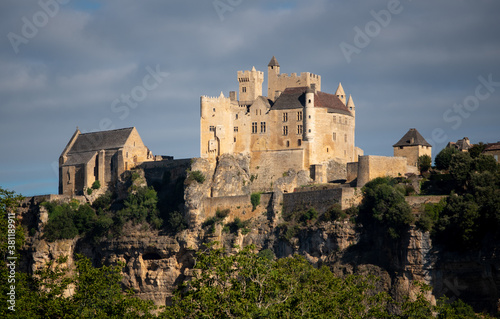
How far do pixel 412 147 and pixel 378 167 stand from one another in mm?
6306

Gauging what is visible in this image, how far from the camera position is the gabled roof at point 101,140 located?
108812mm

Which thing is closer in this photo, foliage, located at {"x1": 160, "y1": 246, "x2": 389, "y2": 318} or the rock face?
foliage, located at {"x1": 160, "y1": 246, "x2": 389, "y2": 318}

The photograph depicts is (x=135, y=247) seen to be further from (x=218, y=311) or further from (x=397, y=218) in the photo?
(x=218, y=311)

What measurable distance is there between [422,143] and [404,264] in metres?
18.3

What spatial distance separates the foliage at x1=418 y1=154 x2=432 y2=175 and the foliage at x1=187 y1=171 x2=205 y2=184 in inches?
803

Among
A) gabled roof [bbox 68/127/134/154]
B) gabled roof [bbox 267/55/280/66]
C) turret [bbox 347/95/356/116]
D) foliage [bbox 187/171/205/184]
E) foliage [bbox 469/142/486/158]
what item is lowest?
foliage [bbox 187/171/205/184]

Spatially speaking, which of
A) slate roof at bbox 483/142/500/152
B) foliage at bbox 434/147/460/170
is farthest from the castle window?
slate roof at bbox 483/142/500/152

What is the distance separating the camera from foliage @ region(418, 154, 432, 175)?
95.1 meters

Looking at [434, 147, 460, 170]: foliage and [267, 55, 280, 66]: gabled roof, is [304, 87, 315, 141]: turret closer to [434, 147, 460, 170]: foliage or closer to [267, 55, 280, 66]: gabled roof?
[267, 55, 280, 66]: gabled roof

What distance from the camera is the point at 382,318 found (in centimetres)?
6347

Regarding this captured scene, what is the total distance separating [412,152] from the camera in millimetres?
96562

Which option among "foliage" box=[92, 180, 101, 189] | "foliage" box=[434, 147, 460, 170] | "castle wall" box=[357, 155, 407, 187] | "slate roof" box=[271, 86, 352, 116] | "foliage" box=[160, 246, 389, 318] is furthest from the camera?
"foliage" box=[92, 180, 101, 189]

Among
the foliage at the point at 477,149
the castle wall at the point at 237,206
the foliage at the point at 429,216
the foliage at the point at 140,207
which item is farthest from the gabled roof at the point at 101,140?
the foliage at the point at 429,216

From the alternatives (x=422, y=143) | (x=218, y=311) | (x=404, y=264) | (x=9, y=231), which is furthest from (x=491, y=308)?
(x=9, y=231)
